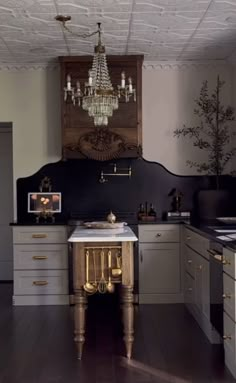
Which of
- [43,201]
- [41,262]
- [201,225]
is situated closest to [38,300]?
[41,262]

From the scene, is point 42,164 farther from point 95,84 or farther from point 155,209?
point 95,84

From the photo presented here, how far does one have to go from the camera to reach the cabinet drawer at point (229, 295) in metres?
3.36

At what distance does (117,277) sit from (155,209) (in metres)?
2.32

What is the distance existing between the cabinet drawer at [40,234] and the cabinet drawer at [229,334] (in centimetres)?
249

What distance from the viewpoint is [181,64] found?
611 cm

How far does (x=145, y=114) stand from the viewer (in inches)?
243

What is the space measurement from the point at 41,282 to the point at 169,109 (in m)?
2.50

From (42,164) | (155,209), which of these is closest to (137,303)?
(155,209)

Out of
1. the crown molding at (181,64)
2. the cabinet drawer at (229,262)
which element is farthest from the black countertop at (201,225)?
the crown molding at (181,64)

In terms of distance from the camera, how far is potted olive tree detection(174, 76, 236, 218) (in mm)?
5984

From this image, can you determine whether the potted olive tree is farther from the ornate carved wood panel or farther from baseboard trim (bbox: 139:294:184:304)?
baseboard trim (bbox: 139:294:184:304)

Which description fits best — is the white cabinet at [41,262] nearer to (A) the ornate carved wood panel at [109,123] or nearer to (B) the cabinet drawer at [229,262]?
(A) the ornate carved wood panel at [109,123]

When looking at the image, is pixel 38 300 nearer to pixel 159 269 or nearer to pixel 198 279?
pixel 159 269

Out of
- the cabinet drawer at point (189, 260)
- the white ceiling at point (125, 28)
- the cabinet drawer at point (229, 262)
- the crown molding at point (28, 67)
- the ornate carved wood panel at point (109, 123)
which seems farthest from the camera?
the crown molding at point (28, 67)
